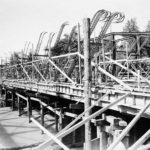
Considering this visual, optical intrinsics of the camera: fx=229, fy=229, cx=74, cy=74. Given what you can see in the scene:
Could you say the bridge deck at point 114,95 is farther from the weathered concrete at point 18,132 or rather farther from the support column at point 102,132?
the weathered concrete at point 18,132

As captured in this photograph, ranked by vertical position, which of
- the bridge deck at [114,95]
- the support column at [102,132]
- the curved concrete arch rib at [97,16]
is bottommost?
the support column at [102,132]

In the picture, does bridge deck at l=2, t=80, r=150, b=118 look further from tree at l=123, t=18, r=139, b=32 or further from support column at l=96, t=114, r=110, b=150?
tree at l=123, t=18, r=139, b=32

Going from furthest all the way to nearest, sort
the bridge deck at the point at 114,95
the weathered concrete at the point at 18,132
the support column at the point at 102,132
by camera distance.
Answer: the weathered concrete at the point at 18,132 < the support column at the point at 102,132 < the bridge deck at the point at 114,95

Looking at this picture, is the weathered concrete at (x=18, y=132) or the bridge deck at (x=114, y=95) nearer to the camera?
the bridge deck at (x=114, y=95)

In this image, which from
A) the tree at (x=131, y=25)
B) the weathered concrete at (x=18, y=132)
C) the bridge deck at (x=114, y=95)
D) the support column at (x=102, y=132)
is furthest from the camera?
the tree at (x=131, y=25)

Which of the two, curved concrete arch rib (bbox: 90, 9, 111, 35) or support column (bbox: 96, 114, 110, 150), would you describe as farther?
curved concrete arch rib (bbox: 90, 9, 111, 35)

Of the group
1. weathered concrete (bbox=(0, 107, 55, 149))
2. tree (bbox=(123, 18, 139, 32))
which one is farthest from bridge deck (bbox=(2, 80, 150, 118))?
tree (bbox=(123, 18, 139, 32))

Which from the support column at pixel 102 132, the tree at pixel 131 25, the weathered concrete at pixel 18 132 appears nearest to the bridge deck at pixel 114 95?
the support column at pixel 102 132

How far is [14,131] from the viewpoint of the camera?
49.7 ft

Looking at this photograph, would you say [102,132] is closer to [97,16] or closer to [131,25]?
[97,16]

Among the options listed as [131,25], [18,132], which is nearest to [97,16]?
[18,132]

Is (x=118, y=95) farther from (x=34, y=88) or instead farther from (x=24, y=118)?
(x=24, y=118)

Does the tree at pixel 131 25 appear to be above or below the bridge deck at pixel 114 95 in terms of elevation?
above

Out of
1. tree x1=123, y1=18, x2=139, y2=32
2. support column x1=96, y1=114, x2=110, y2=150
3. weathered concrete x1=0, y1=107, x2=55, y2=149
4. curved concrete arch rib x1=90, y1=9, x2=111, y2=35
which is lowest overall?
weathered concrete x1=0, y1=107, x2=55, y2=149
